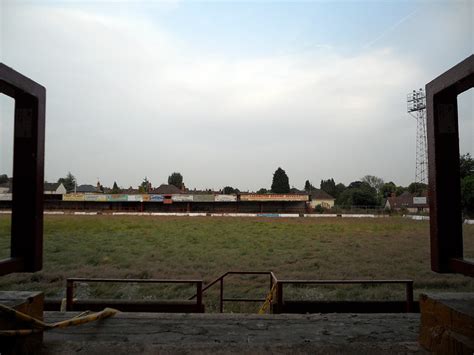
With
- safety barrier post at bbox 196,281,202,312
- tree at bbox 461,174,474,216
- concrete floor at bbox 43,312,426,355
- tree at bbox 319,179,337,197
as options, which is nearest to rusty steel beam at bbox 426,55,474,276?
concrete floor at bbox 43,312,426,355

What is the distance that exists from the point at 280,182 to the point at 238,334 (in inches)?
3692

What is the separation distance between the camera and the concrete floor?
10.5 ft

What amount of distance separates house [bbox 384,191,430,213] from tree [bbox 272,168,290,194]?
2713cm

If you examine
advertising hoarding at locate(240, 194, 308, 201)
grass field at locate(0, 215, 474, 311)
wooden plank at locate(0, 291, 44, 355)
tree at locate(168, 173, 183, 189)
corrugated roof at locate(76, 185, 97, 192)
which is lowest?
grass field at locate(0, 215, 474, 311)

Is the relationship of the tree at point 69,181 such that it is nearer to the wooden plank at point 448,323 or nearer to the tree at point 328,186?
the tree at point 328,186

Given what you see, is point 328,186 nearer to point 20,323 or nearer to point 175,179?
point 175,179

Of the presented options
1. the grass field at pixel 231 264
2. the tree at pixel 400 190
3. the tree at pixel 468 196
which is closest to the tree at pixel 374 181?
the tree at pixel 400 190

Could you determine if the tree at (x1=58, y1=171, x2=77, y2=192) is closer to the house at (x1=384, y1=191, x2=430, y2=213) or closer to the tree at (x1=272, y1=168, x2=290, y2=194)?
the tree at (x1=272, y1=168, x2=290, y2=194)

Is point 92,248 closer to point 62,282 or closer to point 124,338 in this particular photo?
point 62,282

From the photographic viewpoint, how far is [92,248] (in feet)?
65.4

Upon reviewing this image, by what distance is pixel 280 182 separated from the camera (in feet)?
317

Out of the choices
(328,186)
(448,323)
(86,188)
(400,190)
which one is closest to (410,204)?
(400,190)

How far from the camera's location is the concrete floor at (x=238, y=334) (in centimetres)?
320

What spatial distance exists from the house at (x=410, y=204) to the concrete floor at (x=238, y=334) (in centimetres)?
6573
